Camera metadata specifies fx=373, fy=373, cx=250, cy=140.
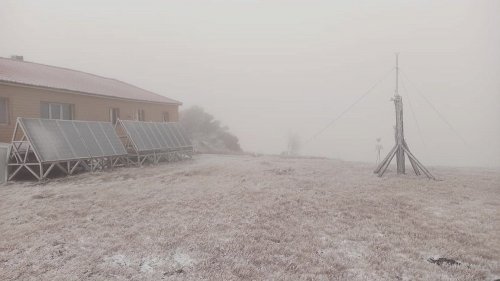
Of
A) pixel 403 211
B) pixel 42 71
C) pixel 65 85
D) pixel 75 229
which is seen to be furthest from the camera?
pixel 42 71

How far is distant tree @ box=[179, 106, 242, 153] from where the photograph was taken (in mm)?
44531

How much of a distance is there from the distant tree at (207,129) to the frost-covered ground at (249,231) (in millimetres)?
28707

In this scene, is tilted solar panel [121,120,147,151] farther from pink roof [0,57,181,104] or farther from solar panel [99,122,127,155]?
pink roof [0,57,181,104]

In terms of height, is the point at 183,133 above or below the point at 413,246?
above

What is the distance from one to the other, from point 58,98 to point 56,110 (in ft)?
2.71

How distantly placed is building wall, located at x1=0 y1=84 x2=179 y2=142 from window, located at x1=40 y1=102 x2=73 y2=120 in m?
0.32

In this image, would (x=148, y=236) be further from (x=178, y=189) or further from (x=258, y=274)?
(x=178, y=189)

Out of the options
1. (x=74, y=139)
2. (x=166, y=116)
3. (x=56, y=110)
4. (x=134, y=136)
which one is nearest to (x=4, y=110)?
(x=56, y=110)

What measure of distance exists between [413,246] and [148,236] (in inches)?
239

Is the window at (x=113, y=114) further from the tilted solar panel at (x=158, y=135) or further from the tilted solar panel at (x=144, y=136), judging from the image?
the tilted solar panel at (x=144, y=136)

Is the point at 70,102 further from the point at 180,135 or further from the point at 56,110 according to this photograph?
the point at 180,135

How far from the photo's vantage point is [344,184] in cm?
1563

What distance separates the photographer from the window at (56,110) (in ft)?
76.9

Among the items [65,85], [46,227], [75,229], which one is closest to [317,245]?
[75,229]
